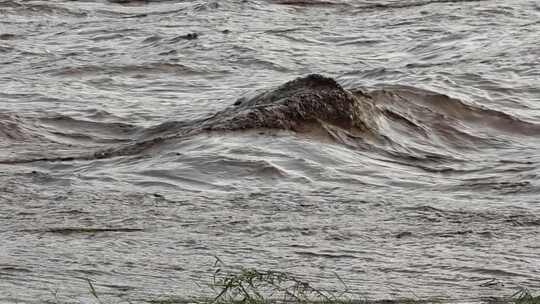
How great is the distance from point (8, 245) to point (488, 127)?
5.20 meters

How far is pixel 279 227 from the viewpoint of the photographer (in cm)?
691

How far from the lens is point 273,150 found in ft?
29.2

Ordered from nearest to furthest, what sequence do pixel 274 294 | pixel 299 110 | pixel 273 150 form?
pixel 274 294 → pixel 273 150 → pixel 299 110

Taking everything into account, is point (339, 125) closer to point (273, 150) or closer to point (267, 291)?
point (273, 150)

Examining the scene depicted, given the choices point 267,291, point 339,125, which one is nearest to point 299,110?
point 339,125

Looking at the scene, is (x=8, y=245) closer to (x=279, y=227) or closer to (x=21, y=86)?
(x=279, y=227)

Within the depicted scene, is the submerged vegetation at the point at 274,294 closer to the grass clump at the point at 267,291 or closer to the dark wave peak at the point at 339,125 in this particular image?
the grass clump at the point at 267,291

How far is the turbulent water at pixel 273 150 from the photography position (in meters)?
5.98

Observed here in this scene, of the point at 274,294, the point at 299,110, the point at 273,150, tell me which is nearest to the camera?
the point at 274,294

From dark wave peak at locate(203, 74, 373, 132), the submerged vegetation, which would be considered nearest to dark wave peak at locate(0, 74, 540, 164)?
dark wave peak at locate(203, 74, 373, 132)

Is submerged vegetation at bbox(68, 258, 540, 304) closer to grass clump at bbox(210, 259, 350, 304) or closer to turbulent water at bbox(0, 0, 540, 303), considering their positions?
grass clump at bbox(210, 259, 350, 304)

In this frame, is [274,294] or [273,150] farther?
[273,150]

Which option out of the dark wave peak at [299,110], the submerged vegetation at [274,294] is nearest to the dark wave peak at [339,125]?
the dark wave peak at [299,110]

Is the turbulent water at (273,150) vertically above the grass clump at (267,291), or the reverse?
the grass clump at (267,291)
